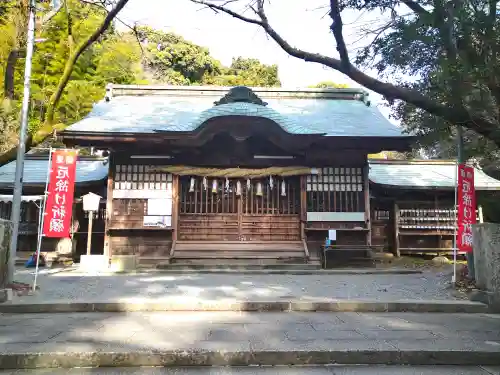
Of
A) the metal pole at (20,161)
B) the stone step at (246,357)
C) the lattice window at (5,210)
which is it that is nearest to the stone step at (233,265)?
the metal pole at (20,161)

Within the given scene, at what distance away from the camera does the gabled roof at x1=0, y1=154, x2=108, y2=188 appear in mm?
13531

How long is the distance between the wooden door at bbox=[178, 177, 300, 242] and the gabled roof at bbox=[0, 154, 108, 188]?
390 cm

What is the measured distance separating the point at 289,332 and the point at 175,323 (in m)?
1.64

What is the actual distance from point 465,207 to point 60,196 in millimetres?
9168

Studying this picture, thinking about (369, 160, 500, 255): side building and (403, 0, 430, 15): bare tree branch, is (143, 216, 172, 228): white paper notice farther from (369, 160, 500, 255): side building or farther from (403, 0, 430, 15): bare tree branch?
(403, 0, 430, 15): bare tree branch

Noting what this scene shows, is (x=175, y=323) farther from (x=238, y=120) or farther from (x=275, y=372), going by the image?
(x=238, y=120)

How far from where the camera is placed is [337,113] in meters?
14.4

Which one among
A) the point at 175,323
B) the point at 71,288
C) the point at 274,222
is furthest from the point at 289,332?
the point at 274,222

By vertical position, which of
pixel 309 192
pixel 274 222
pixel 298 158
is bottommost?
pixel 274 222

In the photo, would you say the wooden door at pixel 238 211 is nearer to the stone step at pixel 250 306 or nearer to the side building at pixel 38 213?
the side building at pixel 38 213

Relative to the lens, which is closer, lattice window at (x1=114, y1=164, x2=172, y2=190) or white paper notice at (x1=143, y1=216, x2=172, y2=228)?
white paper notice at (x1=143, y1=216, x2=172, y2=228)

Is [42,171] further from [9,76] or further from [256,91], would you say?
[256,91]

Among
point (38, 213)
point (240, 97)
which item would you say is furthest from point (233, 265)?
point (38, 213)

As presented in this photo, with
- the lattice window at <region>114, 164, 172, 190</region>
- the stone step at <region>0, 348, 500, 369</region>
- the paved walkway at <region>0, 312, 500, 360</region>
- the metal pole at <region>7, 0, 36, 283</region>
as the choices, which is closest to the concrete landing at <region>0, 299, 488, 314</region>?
the paved walkway at <region>0, 312, 500, 360</region>
